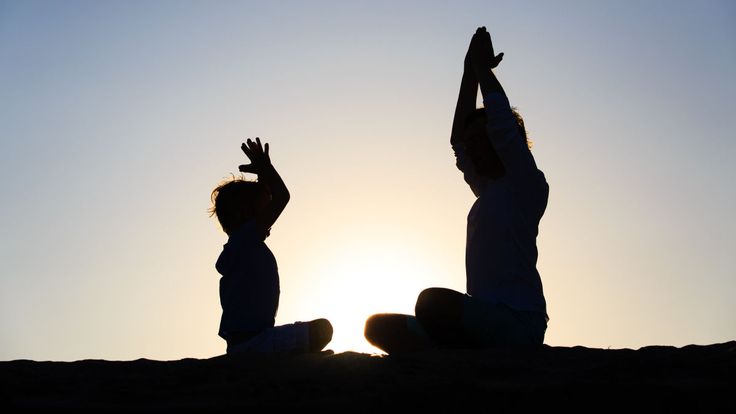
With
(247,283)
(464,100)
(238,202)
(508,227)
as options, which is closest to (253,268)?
(247,283)

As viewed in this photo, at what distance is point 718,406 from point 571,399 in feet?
1.51

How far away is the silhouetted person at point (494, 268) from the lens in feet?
12.9

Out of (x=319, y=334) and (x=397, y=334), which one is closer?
(x=397, y=334)

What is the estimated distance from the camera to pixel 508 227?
416 cm

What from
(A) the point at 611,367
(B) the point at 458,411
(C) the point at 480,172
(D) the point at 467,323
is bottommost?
(B) the point at 458,411

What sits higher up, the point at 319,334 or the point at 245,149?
the point at 245,149

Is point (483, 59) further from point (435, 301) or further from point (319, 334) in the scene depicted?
point (319, 334)

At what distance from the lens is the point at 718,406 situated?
2750 mm

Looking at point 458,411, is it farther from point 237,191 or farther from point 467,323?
point 237,191

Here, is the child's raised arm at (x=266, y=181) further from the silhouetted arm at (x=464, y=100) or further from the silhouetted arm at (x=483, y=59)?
the silhouetted arm at (x=483, y=59)

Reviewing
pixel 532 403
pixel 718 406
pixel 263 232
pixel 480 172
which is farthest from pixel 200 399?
pixel 263 232

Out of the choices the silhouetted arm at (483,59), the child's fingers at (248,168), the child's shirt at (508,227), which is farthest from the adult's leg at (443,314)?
the child's fingers at (248,168)

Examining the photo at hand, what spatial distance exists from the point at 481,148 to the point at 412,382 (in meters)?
1.83

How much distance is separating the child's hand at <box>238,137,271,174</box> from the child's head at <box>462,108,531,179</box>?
150cm
